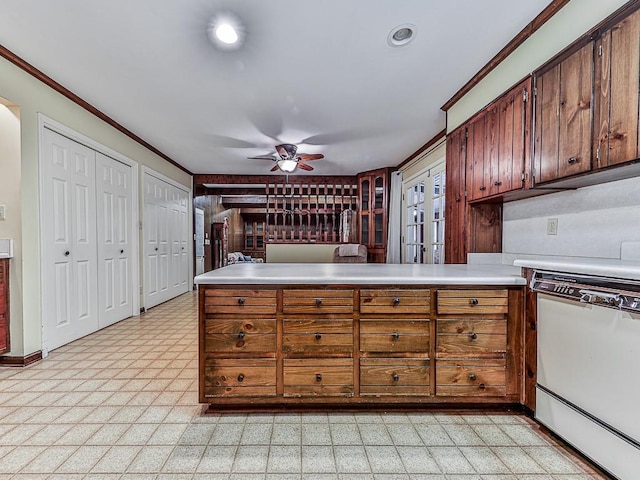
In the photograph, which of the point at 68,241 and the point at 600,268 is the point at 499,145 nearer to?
the point at 600,268

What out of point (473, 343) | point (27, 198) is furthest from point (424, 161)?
point (27, 198)

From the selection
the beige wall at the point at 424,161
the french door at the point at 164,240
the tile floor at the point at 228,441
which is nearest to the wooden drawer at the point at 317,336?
the tile floor at the point at 228,441

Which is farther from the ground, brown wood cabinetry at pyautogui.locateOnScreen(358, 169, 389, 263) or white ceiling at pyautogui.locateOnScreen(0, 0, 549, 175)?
white ceiling at pyautogui.locateOnScreen(0, 0, 549, 175)

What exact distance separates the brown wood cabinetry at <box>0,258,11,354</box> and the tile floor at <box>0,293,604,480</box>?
15.7 inches

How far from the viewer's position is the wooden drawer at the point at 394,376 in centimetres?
175

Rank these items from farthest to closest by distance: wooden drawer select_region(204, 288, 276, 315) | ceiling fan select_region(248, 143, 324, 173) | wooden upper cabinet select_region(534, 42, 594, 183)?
ceiling fan select_region(248, 143, 324, 173)
wooden drawer select_region(204, 288, 276, 315)
wooden upper cabinet select_region(534, 42, 594, 183)

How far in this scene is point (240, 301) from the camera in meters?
1.73

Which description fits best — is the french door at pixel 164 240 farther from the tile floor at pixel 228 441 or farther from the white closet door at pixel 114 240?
the tile floor at pixel 228 441

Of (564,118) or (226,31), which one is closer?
(564,118)

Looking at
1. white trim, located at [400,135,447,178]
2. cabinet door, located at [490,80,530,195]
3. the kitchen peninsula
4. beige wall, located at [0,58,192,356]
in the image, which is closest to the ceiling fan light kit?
white trim, located at [400,135,447,178]

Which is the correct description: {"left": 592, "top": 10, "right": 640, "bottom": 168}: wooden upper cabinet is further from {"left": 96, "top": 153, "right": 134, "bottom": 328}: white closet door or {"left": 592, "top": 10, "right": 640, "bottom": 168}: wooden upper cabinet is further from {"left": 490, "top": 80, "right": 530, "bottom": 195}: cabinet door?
{"left": 96, "top": 153, "right": 134, "bottom": 328}: white closet door

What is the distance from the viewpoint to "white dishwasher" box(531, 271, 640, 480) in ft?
3.87

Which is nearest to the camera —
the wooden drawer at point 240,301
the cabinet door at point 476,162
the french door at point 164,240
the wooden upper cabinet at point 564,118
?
the wooden upper cabinet at point 564,118

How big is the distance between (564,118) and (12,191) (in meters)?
3.97
